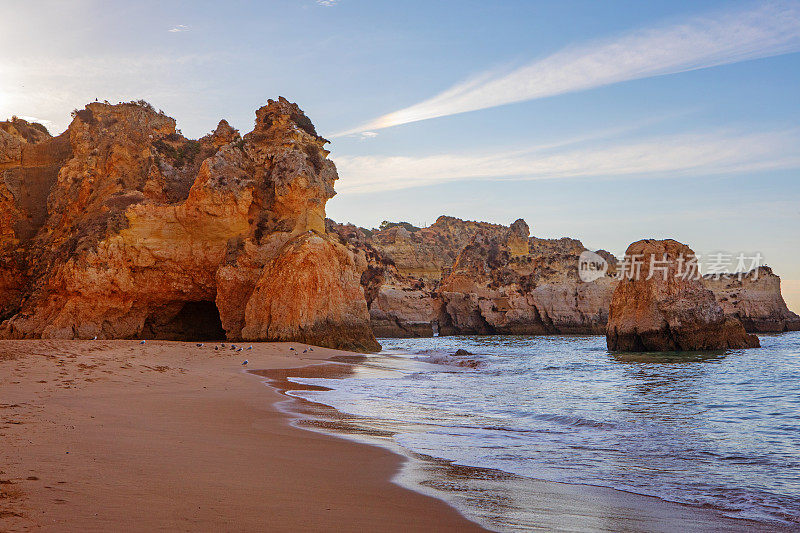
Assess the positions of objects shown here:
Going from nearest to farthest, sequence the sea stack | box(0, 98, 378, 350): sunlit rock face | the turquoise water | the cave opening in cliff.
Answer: the turquoise water, box(0, 98, 378, 350): sunlit rock face, the sea stack, the cave opening in cliff

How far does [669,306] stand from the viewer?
88.4 ft

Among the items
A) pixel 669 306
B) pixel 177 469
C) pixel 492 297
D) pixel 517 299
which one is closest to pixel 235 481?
pixel 177 469

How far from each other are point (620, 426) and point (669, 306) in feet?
66.9

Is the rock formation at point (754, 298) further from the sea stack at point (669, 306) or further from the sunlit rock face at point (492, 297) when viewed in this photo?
the sea stack at point (669, 306)

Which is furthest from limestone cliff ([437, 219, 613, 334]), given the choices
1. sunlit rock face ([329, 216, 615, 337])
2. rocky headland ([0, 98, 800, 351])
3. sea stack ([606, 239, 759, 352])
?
rocky headland ([0, 98, 800, 351])

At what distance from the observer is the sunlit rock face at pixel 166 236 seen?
965 inches

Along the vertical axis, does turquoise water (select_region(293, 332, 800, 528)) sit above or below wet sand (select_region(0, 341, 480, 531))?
below

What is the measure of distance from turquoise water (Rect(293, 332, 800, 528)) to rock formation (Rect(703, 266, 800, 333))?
44576mm

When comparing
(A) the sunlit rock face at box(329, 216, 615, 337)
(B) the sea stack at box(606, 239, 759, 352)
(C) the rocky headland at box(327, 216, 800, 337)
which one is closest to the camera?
(B) the sea stack at box(606, 239, 759, 352)

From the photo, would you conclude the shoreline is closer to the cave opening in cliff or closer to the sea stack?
the sea stack

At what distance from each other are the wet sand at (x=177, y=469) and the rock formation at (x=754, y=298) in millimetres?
58006

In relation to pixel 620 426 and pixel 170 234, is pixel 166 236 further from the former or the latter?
pixel 620 426

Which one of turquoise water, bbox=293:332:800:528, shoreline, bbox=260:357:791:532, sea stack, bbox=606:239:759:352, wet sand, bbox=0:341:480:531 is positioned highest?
sea stack, bbox=606:239:759:352

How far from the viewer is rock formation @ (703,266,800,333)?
56.6m
